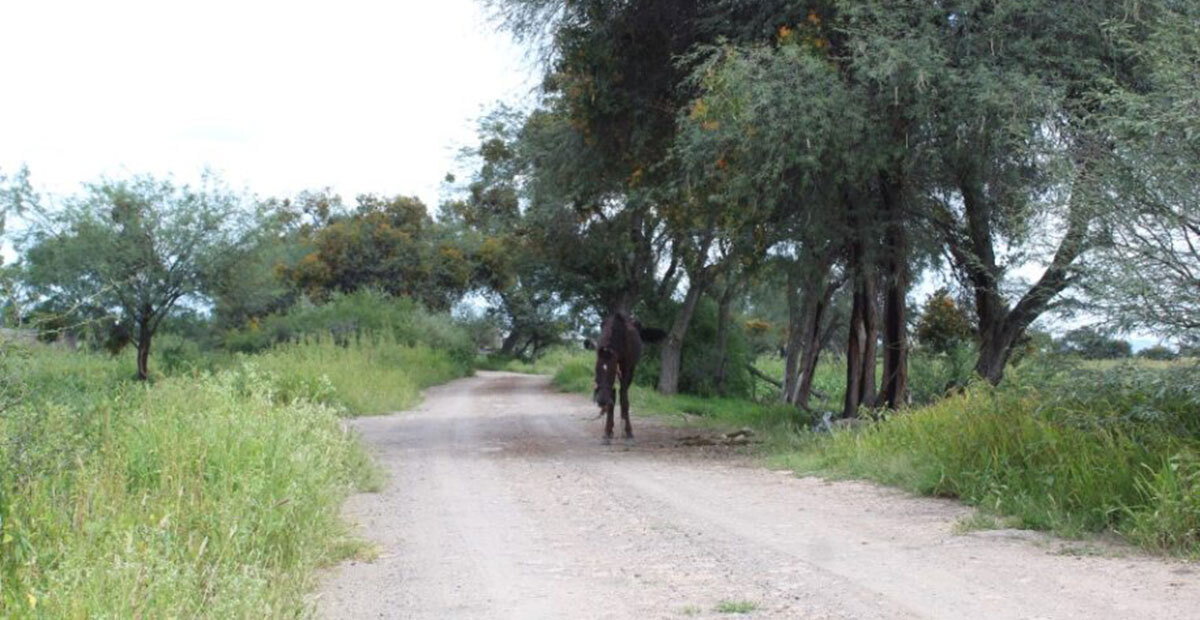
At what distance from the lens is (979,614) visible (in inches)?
253

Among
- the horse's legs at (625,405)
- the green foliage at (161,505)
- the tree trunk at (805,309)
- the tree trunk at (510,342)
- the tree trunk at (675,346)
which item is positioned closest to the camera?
the green foliage at (161,505)

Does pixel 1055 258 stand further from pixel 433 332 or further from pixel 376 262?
pixel 376 262

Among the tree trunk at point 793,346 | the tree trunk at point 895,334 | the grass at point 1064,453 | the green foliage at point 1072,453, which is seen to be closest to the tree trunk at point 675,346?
the tree trunk at point 793,346

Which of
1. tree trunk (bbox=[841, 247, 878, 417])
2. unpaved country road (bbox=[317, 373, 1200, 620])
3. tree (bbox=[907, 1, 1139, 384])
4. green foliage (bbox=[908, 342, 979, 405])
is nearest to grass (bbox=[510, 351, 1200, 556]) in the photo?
unpaved country road (bbox=[317, 373, 1200, 620])

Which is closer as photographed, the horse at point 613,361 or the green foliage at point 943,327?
the horse at point 613,361

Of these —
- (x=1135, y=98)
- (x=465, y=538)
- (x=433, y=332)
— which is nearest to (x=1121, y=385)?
(x=1135, y=98)

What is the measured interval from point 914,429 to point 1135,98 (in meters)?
4.35

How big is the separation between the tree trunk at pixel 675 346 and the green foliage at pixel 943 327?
6270 mm

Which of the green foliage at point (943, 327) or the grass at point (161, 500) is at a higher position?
the green foliage at point (943, 327)

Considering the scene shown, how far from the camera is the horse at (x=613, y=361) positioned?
58.8 feet

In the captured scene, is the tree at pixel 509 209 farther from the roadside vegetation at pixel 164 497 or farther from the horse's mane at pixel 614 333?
the roadside vegetation at pixel 164 497

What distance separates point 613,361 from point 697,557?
9.83 meters

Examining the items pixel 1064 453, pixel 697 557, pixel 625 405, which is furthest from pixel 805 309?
pixel 697 557

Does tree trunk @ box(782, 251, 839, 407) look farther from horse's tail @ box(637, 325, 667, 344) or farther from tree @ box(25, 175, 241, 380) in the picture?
tree @ box(25, 175, 241, 380)
